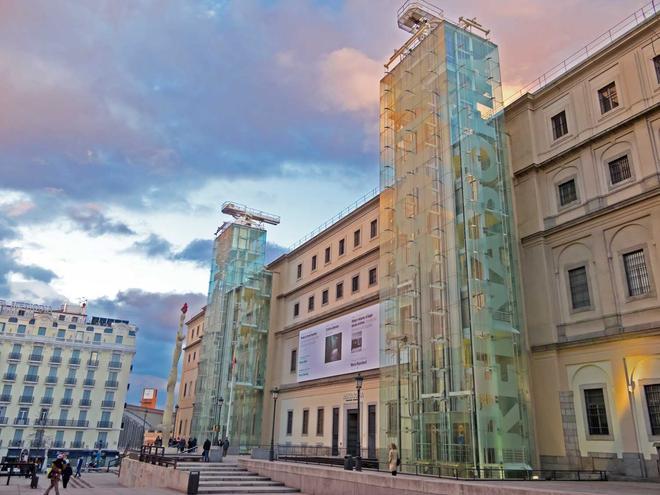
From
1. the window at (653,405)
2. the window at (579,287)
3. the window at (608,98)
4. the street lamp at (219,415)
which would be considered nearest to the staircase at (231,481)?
the window at (653,405)

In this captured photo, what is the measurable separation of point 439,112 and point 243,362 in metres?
27.1

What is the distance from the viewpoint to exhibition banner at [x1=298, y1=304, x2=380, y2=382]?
33000 mm

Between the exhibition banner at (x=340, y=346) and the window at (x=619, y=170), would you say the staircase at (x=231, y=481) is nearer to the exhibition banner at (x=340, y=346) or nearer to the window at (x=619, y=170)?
the exhibition banner at (x=340, y=346)

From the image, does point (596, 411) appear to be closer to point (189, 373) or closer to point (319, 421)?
point (319, 421)

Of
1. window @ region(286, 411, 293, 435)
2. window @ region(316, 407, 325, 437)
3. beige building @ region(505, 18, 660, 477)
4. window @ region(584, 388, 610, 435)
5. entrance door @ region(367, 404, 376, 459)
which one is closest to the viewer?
beige building @ region(505, 18, 660, 477)

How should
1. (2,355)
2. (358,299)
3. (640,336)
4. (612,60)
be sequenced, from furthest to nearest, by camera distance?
(2,355) → (358,299) → (612,60) → (640,336)

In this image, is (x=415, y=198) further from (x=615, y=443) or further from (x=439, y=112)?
(x=615, y=443)

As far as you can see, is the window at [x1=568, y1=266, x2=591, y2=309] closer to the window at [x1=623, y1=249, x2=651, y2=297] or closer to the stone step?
the window at [x1=623, y1=249, x2=651, y2=297]

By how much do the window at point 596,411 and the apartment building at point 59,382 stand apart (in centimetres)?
6379

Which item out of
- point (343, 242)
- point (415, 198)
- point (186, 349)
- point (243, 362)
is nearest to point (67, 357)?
point (186, 349)

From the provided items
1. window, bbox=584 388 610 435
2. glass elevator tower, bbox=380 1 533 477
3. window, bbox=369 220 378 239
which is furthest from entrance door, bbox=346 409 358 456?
window, bbox=584 388 610 435

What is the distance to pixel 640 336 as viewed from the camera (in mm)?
19359

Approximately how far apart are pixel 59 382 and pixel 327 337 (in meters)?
49.4

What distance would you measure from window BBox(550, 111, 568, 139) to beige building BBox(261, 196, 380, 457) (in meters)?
13.3
